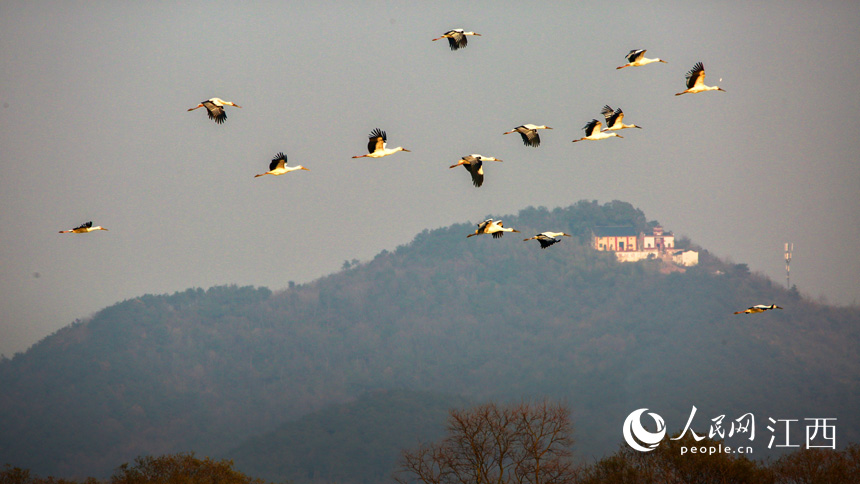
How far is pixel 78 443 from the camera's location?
15462 cm

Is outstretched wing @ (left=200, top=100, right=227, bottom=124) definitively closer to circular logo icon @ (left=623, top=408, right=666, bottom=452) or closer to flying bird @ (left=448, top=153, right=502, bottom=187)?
flying bird @ (left=448, top=153, right=502, bottom=187)

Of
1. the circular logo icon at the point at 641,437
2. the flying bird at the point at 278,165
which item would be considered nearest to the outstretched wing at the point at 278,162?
the flying bird at the point at 278,165

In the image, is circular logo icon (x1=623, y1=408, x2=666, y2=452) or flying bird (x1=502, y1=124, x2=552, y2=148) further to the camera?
circular logo icon (x1=623, y1=408, x2=666, y2=452)

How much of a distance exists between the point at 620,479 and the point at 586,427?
123m

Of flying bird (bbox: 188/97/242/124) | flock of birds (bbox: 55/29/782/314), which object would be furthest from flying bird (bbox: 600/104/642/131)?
flying bird (bbox: 188/97/242/124)

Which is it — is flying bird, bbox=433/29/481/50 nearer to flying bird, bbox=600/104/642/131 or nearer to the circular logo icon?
flying bird, bbox=600/104/642/131

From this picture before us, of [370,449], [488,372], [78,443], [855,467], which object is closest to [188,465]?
[855,467]

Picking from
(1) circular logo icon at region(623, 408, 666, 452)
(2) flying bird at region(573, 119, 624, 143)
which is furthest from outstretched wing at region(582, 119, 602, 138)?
(1) circular logo icon at region(623, 408, 666, 452)

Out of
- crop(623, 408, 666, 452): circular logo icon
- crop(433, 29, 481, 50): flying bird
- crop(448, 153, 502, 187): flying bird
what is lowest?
crop(623, 408, 666, 452): circular logo icon

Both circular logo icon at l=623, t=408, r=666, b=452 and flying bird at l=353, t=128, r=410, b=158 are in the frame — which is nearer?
flying bird at l=353, t=128, r=410, b=158

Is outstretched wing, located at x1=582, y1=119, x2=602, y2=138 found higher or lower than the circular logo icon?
higher

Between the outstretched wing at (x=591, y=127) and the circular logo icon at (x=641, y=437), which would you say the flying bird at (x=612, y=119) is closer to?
the outstretched wing at (x=591, y=127)

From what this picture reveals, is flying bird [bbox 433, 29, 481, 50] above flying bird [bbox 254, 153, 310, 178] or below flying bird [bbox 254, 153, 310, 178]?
above

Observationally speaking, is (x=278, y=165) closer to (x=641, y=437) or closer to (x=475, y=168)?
(x=475, y=168)
